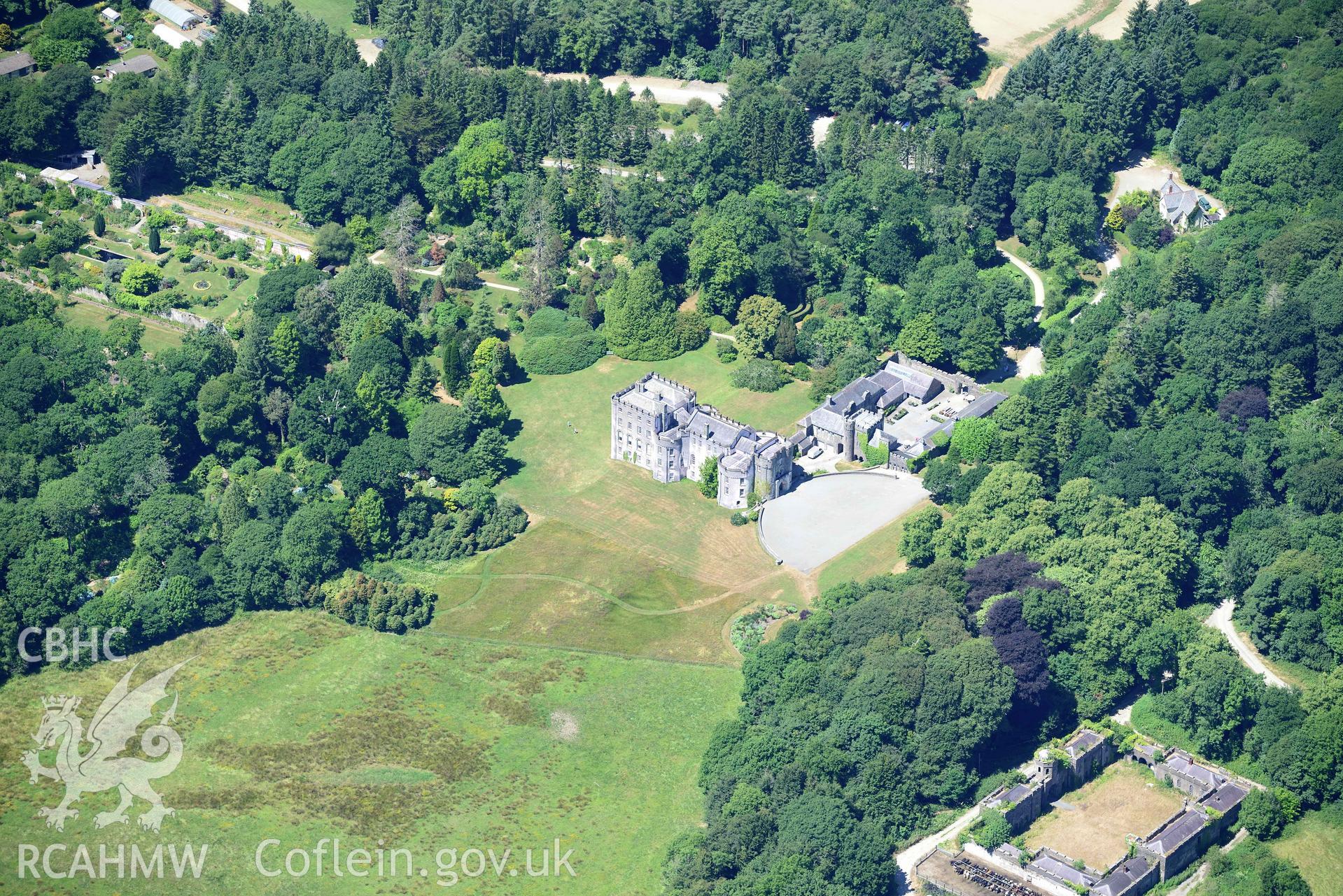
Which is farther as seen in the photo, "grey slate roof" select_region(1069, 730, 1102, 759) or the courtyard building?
the courtyard building

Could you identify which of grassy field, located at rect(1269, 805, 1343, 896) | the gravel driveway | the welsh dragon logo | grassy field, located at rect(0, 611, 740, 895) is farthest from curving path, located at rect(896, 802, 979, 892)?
the welsh dragon logo

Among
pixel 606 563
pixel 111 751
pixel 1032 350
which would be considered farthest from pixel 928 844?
pixel 1032 350

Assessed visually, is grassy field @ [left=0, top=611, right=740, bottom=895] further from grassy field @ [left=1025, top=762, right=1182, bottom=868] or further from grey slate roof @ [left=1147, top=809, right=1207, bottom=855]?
grey slate roof @ [left=1147, top=809, right=1207, bottom=855]

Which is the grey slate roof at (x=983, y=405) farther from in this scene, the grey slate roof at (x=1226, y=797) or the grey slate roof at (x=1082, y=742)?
the grey slate roof at (x=1226, y=797)

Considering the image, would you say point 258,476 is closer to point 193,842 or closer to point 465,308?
point 465,308

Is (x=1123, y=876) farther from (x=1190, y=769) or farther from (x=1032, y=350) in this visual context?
(x=1032, y=350)

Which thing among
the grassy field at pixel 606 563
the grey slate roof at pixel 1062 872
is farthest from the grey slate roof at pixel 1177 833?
the grassy field at pixel 606 563
